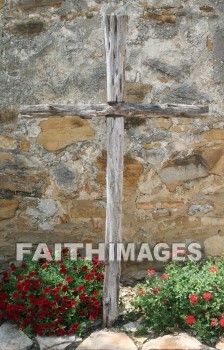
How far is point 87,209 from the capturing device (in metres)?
3.48

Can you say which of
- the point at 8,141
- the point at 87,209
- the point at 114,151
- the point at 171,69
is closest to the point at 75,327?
the point at 87,209

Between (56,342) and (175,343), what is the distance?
71cm

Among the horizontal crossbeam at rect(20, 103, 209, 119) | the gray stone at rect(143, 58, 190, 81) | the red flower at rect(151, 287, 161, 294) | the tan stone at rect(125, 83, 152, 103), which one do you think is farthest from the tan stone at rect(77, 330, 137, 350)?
the gray stone at rect(143, 58, 190, 81)

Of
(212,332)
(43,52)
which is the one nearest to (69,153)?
(43,52)

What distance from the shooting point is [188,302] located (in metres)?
2.78

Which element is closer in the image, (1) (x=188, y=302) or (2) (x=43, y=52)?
(1) (x=188, y=302)

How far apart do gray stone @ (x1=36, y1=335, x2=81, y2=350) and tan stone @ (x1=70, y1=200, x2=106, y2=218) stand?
3.33 ft

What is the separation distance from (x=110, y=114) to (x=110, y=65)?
0.29m

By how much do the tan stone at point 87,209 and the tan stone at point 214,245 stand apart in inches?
33.2

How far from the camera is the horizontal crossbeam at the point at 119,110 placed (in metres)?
2.64

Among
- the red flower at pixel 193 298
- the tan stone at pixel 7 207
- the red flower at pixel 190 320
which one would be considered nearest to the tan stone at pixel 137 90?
the tan stone at pixel 7 207

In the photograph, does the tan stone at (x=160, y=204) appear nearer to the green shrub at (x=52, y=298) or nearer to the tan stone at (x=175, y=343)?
the green shrub at (x=52, y=298)

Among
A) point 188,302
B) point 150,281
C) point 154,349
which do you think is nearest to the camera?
point 154,349

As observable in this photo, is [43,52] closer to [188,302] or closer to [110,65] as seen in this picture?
[110,65]
